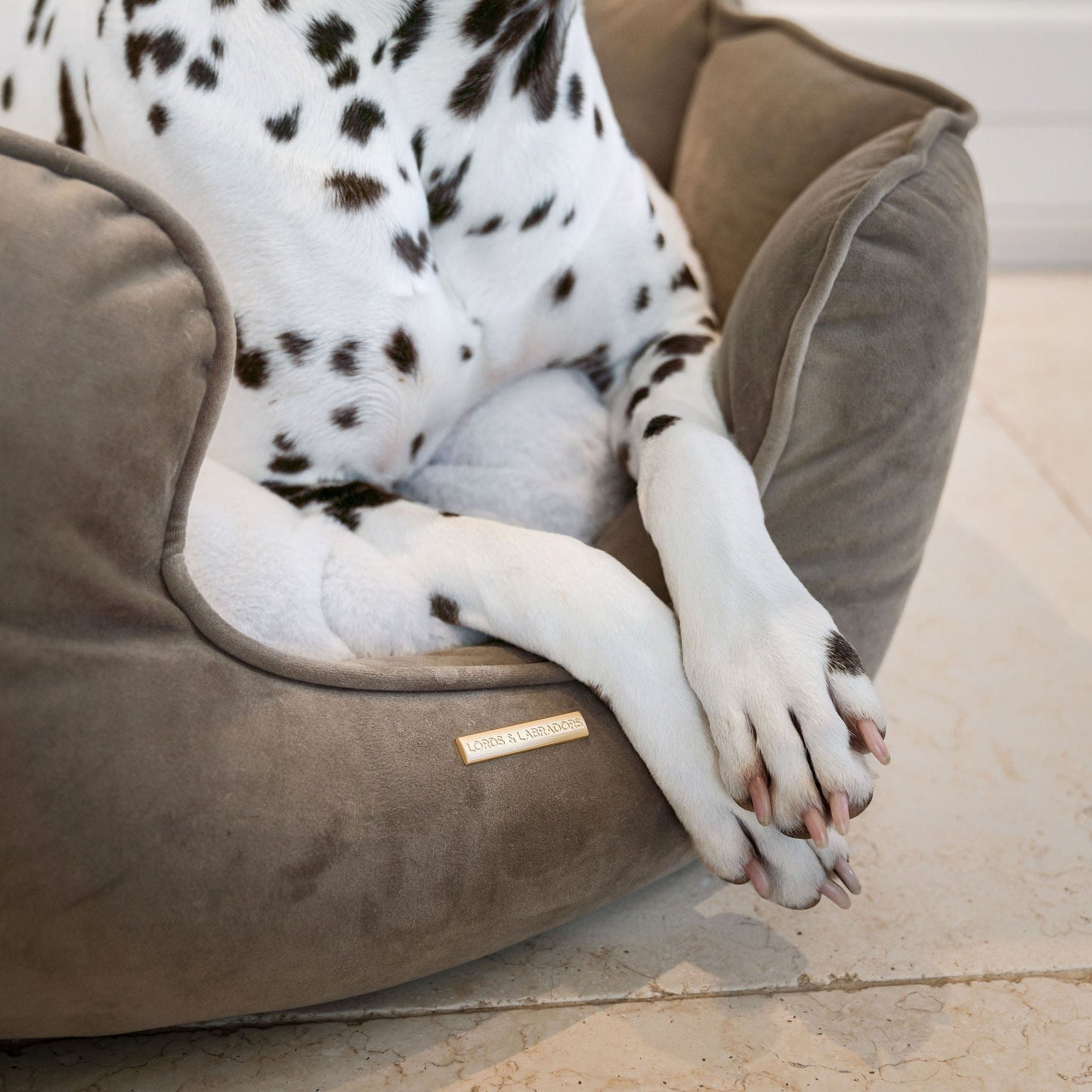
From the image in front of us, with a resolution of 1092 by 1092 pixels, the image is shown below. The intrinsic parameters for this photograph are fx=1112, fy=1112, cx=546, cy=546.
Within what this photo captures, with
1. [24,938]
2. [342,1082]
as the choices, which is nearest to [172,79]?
[24,938]

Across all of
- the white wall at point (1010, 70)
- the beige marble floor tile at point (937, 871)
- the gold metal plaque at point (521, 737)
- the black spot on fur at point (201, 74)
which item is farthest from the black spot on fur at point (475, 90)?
the white wall at point (1010, 70)

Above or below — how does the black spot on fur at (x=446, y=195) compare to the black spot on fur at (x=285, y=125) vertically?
below

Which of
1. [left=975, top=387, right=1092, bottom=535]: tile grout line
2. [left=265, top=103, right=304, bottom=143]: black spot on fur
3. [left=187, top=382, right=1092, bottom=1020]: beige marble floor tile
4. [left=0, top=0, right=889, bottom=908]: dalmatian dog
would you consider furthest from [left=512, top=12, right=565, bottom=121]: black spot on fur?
[left=975, top=387, right=1092, bottom=535]: tile grout line

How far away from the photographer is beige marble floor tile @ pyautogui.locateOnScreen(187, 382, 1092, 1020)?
1.11 meters

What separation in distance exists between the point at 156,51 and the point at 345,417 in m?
0.42

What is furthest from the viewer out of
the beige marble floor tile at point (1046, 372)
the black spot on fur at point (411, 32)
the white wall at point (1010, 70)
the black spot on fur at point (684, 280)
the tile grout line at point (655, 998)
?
→ the white wall at point (1010, 70)

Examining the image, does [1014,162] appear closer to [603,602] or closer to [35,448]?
[603,602]

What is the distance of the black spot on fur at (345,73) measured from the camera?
1.16 m

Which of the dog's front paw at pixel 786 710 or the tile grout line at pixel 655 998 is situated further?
the tile grout line at pixel 655 998

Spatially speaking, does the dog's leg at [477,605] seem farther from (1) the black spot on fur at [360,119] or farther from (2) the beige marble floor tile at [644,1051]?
(1) the black spot on fur at [360,119]

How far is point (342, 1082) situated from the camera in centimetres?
100

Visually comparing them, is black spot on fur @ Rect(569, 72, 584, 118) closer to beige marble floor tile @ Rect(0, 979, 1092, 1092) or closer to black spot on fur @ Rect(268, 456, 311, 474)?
black spot on fur @ Rect(268, 456, 311, 474)

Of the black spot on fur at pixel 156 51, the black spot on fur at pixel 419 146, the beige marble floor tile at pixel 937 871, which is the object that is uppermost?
the black spot on fur at pixel 156 51

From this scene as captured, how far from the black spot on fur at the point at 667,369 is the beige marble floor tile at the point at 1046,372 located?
1055 mm
